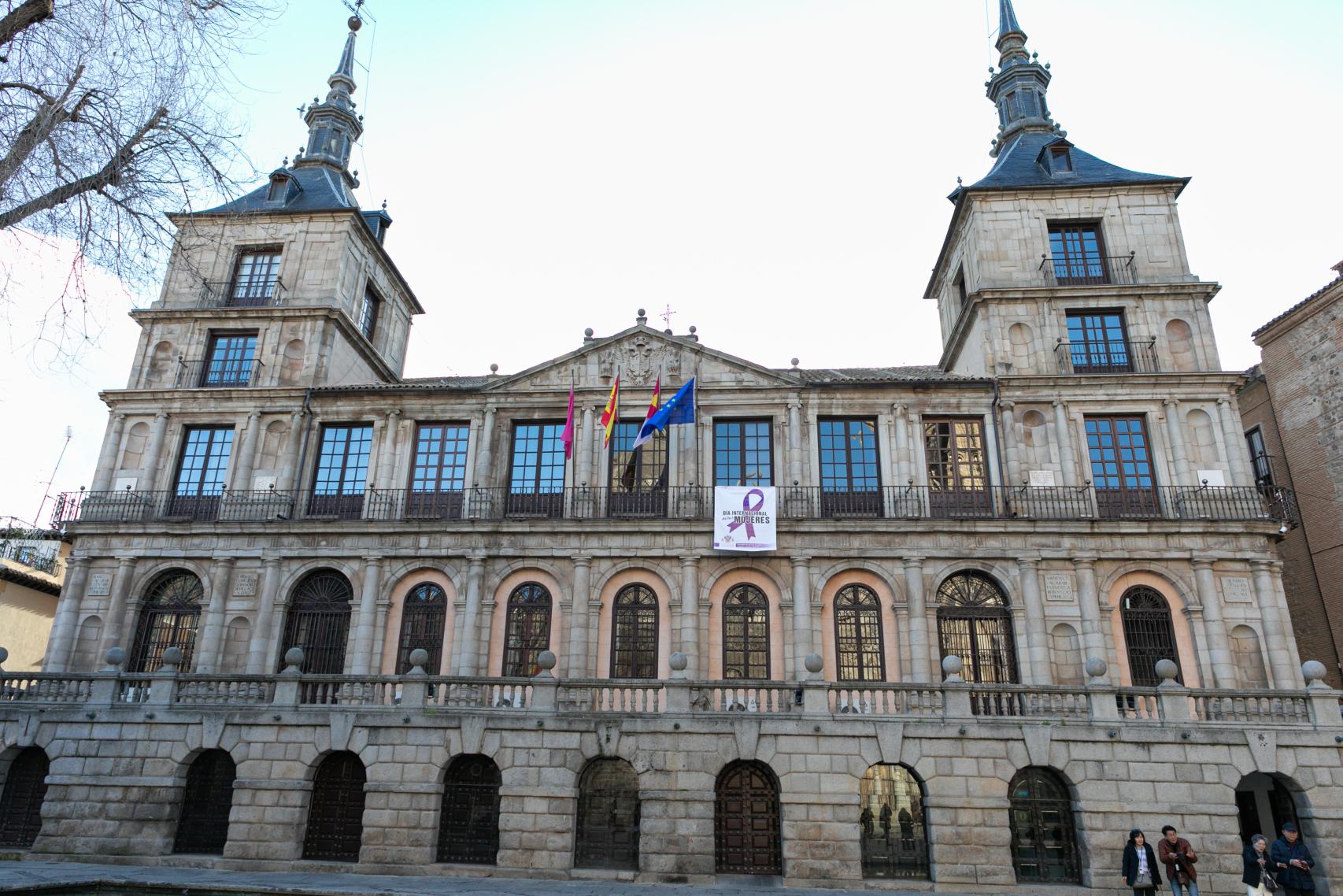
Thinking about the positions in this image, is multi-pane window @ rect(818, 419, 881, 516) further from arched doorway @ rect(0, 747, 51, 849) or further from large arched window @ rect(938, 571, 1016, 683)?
arched doorway @ rect(0, 747, 51, 849)

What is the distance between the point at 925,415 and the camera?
82.2ft

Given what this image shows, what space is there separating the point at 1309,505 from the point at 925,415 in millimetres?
12692

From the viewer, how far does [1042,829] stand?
58.0 ft

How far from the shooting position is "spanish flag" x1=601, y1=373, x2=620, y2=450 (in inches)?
936

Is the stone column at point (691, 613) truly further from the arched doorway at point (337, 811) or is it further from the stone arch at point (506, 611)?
the arched doorway at point (337, 811)

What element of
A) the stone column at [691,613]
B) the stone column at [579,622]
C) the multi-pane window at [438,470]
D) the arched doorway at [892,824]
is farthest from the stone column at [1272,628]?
the multi-pane window at [438,470]

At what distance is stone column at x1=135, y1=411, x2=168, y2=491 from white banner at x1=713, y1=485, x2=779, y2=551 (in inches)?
646

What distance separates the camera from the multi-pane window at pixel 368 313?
30.8m

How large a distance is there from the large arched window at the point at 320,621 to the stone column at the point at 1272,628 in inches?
927

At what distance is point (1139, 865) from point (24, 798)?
22815mm

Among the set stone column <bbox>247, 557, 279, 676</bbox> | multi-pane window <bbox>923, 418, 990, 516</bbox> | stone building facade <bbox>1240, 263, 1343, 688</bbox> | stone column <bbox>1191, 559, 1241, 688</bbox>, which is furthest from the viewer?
stone building facade <bbox>1240, 263, 1343, 688</bbox>

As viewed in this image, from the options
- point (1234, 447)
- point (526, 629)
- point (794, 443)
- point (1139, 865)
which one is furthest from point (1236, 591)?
point (526, 629)

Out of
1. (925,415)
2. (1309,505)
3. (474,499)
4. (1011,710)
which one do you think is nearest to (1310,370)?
(1309,505)

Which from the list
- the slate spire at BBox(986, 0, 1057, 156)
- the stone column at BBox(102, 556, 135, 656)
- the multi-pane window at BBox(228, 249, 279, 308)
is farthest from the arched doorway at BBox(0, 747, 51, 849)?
the slate spire at BBox(986, 0, 1057, 156)
